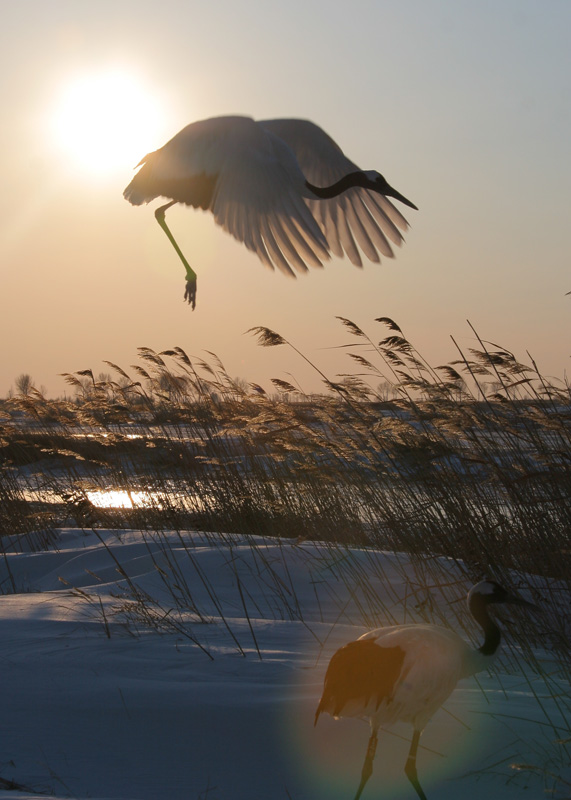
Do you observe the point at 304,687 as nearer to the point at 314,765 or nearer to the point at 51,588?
the point at 314,765

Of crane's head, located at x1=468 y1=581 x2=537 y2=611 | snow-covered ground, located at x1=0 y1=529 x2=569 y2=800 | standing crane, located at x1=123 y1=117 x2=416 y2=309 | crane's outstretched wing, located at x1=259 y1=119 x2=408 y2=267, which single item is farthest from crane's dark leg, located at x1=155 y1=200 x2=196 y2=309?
crane's head, located at x1=468 y1=581 x2=537 y2=611

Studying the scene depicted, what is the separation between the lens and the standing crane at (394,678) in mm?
1884

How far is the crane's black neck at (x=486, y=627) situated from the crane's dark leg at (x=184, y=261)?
3.83 m

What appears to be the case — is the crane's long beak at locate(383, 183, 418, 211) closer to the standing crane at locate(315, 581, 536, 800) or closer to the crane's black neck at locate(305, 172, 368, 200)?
the crane's black neck at locate(305, 172, 368, 200)

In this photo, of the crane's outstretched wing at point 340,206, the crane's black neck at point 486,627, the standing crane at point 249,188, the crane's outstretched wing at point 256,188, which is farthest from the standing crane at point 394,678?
the crane's outstretched wing at point 340,206

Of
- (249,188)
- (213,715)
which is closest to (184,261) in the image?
(249,188)

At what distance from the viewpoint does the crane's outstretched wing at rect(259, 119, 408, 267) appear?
6.39 m

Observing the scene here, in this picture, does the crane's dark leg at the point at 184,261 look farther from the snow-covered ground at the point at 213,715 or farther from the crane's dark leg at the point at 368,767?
the crane's dark leg at the point at 368,767

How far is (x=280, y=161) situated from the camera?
17.7 feet

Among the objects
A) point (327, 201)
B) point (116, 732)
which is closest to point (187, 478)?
point (327, 201)

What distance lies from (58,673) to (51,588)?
179 centimetres

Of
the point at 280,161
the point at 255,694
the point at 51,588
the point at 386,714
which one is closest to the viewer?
the point at 386,714

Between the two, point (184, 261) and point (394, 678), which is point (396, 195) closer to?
point (184, 261)

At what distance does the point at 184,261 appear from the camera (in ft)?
20.6
